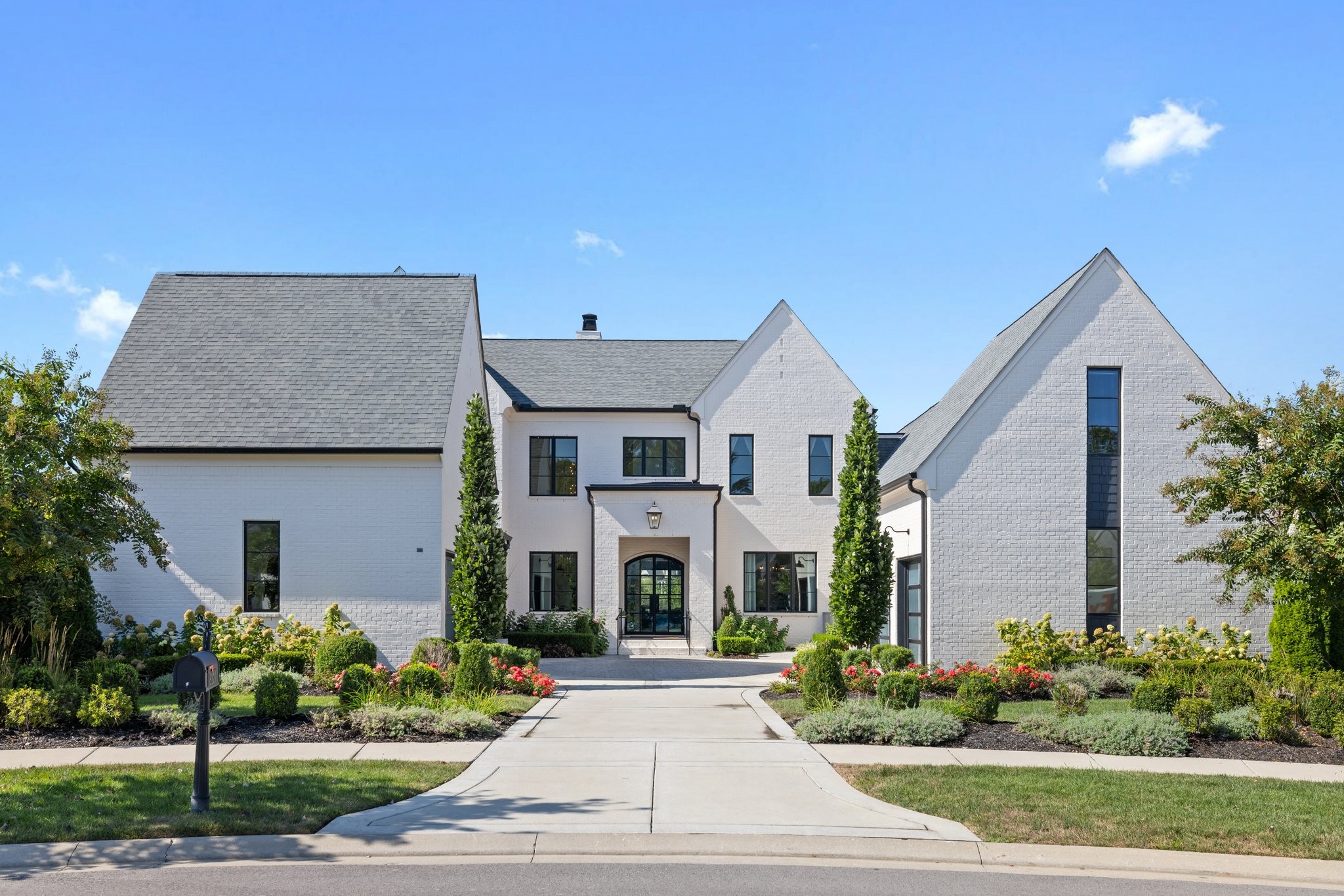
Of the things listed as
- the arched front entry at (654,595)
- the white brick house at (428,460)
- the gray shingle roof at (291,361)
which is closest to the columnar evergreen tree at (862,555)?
the white brick house at (428,460)

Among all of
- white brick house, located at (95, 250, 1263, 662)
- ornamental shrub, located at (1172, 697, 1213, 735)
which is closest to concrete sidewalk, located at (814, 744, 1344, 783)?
ornamental shrub, located at (1172, 697, 1213, 735)

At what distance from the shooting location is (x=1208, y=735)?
41.1 ft

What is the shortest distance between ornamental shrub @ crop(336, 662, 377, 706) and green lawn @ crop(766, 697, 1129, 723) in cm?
586

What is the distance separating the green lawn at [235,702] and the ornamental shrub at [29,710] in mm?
1228

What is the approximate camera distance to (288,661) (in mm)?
18406

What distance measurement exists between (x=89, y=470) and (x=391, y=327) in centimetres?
964

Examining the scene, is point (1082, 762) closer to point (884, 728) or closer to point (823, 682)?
point (884, 728)

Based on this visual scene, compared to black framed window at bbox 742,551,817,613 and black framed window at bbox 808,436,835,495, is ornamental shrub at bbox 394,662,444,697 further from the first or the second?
black framed window at bbox 808,436,835,495

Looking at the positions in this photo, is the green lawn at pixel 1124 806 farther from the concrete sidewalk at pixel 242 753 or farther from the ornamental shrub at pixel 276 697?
the ornamental shrub at pixel 276 697

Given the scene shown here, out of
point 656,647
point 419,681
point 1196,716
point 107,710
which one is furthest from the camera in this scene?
point 656,647

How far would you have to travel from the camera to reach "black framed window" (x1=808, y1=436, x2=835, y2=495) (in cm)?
2883

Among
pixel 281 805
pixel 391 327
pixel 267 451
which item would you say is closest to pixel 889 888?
pixel 281 805

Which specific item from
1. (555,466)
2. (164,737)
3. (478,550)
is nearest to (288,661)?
(478,550)

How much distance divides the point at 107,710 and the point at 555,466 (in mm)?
17654
